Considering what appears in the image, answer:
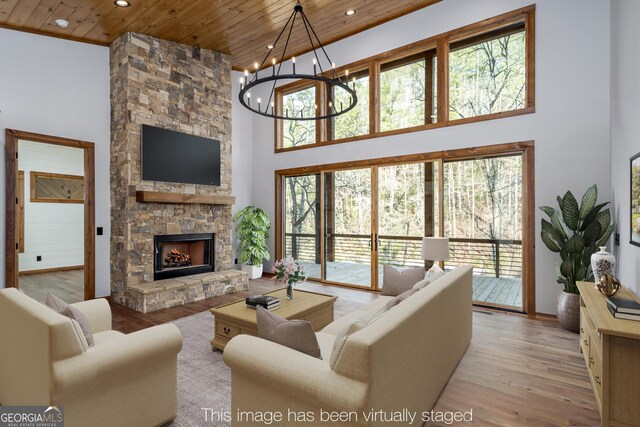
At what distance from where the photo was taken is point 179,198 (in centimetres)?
518

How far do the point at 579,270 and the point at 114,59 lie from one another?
276 inches

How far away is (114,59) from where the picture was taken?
Result: 200 inches

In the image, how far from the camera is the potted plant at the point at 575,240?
349 centimetres

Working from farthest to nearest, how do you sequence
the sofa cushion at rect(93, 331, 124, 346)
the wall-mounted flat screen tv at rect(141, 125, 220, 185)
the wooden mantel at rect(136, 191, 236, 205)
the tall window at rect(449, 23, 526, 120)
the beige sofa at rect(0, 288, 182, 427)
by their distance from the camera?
the wall-mounted flat screen tv at rect(141, 125, 220, 185) → the wooden mantel at rect(136, 191, 236, 205) → the tall window at rect(449, 23, 526, 120) → the sofa cushion at rect(93, 331, 124, 346) → the beige sofa at rect(0, 288, 182, 427)

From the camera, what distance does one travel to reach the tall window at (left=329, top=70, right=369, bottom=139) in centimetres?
580

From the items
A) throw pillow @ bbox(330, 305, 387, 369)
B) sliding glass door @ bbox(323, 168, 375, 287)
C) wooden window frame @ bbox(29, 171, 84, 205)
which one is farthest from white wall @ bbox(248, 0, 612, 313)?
wooden window frame @ bbox(29, 171, 84, 205)

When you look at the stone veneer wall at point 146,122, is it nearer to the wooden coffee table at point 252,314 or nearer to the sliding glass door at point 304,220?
the sliding glass door at point 304,220

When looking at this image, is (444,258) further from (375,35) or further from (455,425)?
(375,35)

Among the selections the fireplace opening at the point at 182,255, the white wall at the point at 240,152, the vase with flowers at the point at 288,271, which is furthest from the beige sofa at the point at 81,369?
the white wall at the point at 240,152

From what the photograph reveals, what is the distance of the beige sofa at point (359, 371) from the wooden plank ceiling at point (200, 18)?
438cm

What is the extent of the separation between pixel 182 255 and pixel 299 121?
3.49 meters

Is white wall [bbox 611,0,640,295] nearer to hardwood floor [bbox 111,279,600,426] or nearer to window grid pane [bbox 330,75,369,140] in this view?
hardwood floor [bbox 111,279,600,426]

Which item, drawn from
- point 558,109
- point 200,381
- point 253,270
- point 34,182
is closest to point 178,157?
point 253,270

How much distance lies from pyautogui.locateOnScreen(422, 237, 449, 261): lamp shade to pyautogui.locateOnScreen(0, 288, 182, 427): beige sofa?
291 centimetres
